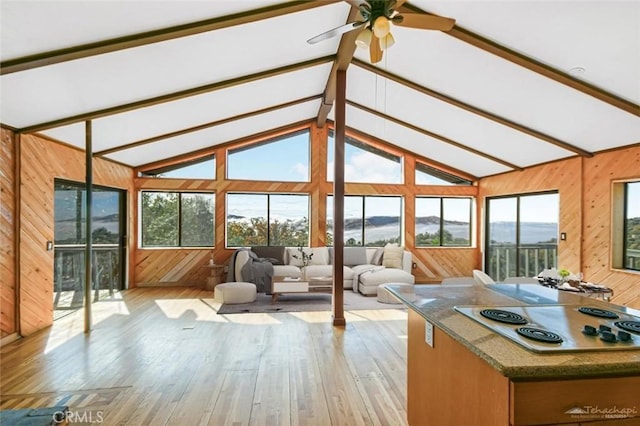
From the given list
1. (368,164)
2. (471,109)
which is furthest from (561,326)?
(368,164)

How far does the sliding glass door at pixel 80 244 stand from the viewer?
4.98m

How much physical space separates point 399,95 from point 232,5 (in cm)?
358

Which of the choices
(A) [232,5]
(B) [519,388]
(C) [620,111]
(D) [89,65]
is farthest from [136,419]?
(C) [620,111]

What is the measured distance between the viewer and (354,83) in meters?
6.04

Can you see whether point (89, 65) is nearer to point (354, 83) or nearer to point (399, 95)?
point (354, 83)

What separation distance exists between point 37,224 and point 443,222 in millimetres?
8242

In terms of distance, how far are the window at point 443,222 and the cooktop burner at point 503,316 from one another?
23.1 ft

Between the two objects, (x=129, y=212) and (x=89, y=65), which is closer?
(x=89, y=65)

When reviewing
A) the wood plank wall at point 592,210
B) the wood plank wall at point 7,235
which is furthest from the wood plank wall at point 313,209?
the wood plank wall at point 7,235

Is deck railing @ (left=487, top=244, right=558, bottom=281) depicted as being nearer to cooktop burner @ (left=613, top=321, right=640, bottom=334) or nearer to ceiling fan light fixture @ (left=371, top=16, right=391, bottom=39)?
cooktop burner @ (left=613, top=321, right=640, bottom=334)

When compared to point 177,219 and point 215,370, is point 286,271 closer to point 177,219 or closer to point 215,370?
point 177,219

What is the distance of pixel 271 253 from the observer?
7.67 metres

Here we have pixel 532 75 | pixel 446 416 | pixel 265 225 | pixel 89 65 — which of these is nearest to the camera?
pixel 446 416

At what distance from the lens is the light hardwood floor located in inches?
101
